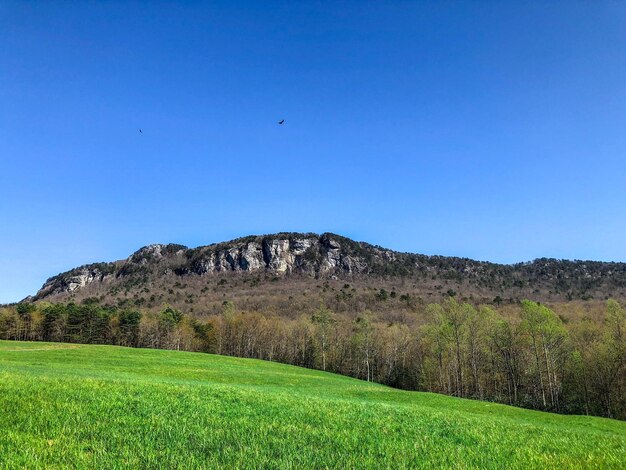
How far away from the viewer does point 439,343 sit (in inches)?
3009

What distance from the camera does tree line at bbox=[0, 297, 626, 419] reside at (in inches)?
2510

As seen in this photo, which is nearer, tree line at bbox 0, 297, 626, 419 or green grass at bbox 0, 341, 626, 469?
green grass at bbox 0, 341, 626, 469

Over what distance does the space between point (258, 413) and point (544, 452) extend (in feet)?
29.3

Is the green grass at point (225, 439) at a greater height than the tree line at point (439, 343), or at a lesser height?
greater

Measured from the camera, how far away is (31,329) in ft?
385

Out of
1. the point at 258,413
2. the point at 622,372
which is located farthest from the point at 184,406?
the point at 622,372

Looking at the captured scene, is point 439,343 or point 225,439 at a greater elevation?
point 225,439

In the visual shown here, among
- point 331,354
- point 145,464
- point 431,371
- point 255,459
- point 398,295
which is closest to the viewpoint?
point 145,464

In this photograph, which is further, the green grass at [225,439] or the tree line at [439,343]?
the tree line at [439,343]

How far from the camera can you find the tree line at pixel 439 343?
63.8 metres

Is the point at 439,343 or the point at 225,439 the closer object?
the point at 225,439

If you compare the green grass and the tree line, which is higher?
the green grass

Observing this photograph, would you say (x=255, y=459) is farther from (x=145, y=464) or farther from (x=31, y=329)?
(x=31, y=329)

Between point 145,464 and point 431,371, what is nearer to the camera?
point 145,464
